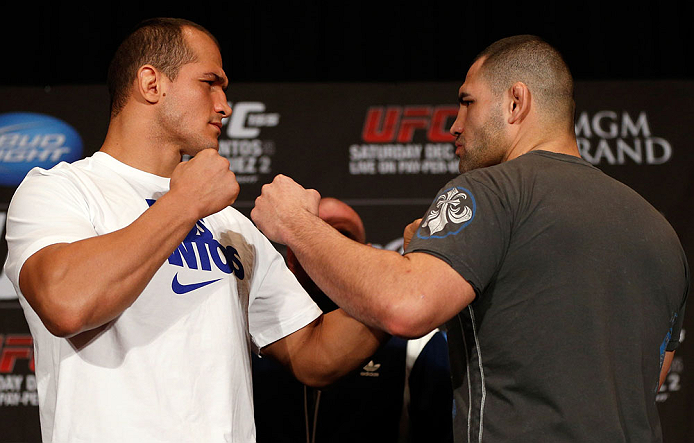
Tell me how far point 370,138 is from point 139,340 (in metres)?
1.80

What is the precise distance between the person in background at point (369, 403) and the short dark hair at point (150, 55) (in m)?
0.95

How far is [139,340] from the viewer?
136cm

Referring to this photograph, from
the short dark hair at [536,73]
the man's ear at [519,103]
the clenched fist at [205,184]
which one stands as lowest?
the clenched fist at [205,184]

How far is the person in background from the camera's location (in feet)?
6.98

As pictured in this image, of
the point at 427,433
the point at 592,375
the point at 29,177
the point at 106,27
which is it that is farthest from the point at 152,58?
the point at 106,27

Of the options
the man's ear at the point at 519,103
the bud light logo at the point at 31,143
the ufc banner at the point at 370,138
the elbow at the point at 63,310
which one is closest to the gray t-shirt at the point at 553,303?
the man's ear at the point at 519,103

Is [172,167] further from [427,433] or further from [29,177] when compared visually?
[427,433]

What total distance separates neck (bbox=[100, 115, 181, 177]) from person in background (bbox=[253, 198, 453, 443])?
2.68ft

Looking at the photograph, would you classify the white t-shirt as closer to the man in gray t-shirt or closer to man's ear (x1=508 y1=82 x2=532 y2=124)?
the man in gray t-shirt

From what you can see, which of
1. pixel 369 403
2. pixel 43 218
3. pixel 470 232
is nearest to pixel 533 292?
pixel 470 232

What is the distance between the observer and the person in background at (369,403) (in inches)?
83.7

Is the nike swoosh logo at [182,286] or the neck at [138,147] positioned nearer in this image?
the nike swoosh logo at [182,286]

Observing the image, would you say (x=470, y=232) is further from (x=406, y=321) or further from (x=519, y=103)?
(x=519, y=103)

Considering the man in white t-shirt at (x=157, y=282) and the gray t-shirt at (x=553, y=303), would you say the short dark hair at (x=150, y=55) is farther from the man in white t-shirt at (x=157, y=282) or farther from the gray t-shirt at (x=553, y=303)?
the gray t-shirt at (x=553, y=303)
